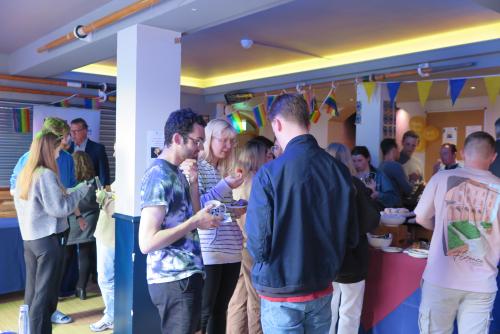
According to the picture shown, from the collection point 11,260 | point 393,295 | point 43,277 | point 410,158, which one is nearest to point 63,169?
point 11,260

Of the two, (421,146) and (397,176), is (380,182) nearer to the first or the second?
(397,176)

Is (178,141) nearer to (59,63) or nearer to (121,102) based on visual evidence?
(121,102)

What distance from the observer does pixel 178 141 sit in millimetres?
2010

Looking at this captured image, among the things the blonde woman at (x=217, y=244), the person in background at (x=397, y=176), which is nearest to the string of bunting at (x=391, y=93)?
the person in background at (x=397, y=176)

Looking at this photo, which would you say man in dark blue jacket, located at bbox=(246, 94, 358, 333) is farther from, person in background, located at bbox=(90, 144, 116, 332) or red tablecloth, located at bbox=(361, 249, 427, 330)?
person in background, located at bbox=(90, 144, 116, 332)

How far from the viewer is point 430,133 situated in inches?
388

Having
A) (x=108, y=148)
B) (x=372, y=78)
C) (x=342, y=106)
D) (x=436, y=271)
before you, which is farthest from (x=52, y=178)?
(x=342, y=106)

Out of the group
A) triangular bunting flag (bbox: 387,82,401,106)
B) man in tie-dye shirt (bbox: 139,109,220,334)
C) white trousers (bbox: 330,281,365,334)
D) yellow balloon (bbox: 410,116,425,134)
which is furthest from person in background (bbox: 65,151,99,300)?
yellow balloon (bbox: 410,116,425,134)

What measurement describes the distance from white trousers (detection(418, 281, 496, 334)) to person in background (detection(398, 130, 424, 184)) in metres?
3.09

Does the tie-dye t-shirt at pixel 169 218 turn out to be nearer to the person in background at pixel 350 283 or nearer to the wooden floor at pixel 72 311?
the person in background at pixel 350 283

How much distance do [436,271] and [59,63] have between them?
181 inches

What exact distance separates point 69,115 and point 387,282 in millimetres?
5208

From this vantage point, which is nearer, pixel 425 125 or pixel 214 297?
pixel 214 297

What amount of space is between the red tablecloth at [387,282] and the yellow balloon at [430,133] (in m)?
7.49
